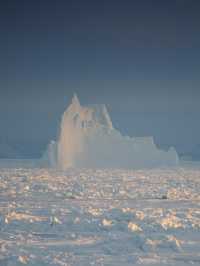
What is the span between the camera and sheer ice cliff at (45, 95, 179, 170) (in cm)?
6738

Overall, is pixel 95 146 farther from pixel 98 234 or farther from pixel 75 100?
pixel 98 234

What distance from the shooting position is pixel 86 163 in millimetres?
73250

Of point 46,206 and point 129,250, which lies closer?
point 129,250

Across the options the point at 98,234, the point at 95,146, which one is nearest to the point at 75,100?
the point at 95,146

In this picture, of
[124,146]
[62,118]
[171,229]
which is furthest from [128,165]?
[171,229]

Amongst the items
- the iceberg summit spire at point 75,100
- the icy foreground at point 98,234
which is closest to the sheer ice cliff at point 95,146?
the iceberg summit spire at point 75,100

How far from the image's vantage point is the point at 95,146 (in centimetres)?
7050

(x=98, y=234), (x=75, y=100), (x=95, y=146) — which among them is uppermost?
(x=75, y=100)

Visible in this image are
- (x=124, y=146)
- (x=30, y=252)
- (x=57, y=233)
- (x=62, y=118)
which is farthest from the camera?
(x=124, y=146)

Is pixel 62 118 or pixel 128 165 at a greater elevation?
pixel 62 118

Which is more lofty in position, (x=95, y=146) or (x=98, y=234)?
(x=95, y=146)

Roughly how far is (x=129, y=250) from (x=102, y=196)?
14.6 metres

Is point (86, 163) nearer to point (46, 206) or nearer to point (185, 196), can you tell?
point (185, 196)

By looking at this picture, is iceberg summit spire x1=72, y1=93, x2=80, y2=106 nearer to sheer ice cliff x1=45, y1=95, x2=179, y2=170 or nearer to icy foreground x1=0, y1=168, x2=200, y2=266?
sheer ice cliff x1=45, y1=95, x2=179, y2=170
